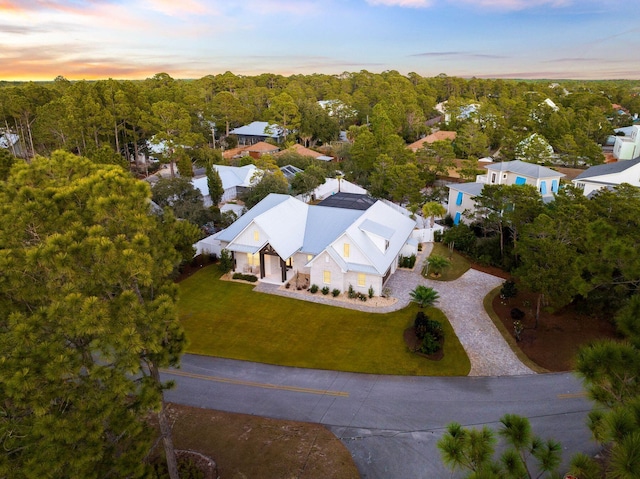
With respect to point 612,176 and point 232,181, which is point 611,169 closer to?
point 612,176

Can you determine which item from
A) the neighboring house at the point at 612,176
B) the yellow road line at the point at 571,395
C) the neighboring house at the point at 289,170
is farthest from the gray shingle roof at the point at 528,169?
the yellow road line at the point at 571,395

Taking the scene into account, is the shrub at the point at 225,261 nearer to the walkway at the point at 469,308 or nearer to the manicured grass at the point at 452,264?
the walkway at the point at 469,308

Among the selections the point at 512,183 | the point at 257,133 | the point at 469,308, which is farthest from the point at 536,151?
the point at 257,133

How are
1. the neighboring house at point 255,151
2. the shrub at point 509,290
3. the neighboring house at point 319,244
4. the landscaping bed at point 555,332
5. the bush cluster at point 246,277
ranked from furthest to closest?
1. the neighboring house at point 255,151
2. the bush cluster at point 246,277
3. the neighboring house at point 319,244
4. the shrub at point 509,290
5. the landscaping bed at point 555,332

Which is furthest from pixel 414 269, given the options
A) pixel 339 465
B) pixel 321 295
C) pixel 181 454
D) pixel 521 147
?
pixel 521 147

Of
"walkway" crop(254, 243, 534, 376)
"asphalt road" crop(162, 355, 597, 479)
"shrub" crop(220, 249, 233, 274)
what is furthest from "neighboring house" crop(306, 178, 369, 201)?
"asphalt road" crop(162, 355, 597, 479)
